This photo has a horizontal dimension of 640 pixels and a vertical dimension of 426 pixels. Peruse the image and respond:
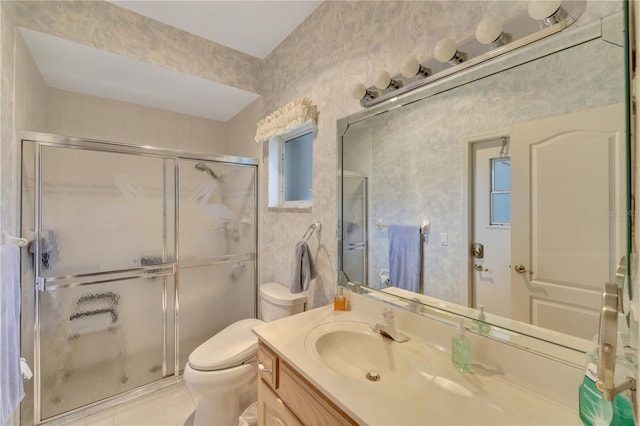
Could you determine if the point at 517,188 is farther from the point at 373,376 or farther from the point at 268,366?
the point at 268,366

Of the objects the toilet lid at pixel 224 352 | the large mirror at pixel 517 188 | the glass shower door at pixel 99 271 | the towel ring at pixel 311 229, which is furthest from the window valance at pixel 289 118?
the toilet lid at pixel 224 352

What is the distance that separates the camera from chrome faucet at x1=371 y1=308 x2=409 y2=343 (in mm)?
1038

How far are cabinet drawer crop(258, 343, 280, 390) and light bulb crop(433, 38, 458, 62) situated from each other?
1.25 meters

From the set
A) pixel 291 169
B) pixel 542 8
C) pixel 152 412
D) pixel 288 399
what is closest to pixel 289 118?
Result: pixel 291 169

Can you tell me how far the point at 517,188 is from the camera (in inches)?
32.4

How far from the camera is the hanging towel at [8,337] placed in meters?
1.00

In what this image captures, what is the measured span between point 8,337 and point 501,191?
75.7 inches

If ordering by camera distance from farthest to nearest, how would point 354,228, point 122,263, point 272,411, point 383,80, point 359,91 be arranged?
point 122,263 < point 354,228 < point 359,91 < point 383,80 < point 272,411

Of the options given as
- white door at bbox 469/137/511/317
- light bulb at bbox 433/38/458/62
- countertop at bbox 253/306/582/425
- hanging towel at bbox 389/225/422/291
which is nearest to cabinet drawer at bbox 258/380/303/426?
countertop at bbox 253/306/582/425

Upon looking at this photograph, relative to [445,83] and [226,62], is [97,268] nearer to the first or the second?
[226,62]

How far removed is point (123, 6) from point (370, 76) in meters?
1.66

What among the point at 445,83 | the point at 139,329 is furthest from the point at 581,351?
the point at 139,329

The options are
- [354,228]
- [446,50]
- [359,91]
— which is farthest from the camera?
[354,228]

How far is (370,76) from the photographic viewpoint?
1313mm
